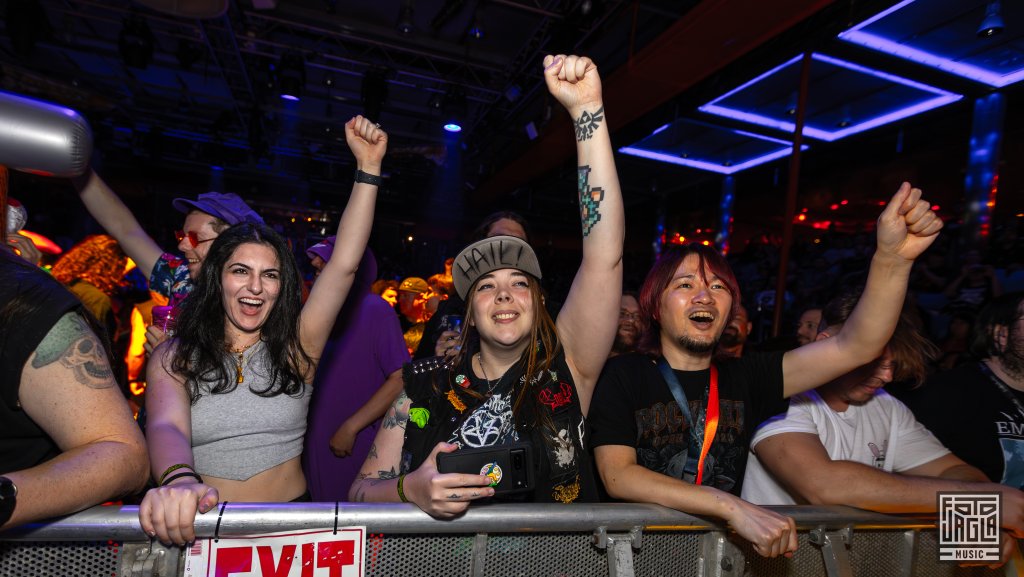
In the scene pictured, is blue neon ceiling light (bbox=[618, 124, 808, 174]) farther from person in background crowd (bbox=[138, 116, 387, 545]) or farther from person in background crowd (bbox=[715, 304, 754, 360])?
person in background crowd (bbox=[138, 116, 387, 545])

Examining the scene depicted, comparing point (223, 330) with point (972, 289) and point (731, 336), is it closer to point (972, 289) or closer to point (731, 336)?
point (731, 336)

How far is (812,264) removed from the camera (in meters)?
9.33

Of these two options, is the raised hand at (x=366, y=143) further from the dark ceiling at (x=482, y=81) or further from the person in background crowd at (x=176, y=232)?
the dark ceiling at (x=482, y=81)

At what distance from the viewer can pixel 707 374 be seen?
1.82m

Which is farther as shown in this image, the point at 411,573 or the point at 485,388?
the point at 485,388

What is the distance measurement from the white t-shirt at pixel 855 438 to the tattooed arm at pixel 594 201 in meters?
0.81

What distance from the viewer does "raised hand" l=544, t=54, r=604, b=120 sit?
1496 millimetres

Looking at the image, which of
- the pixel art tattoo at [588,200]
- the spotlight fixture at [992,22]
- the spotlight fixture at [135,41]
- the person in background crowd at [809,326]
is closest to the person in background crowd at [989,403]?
the person in background crowd at [809,326]

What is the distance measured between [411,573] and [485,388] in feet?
1.89

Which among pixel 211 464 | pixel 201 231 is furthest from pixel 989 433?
pixel 201 231

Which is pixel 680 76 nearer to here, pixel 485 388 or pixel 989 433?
pixel 989 433

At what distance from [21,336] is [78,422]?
0.19m

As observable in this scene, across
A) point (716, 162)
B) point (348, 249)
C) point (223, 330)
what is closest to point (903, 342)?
point (348, 249)

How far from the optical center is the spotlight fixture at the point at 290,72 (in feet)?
27.0
